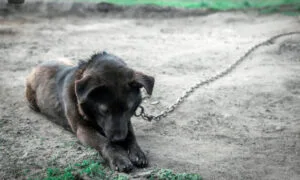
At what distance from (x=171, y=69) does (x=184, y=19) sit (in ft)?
20.7

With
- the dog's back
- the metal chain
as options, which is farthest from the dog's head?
the dog's back

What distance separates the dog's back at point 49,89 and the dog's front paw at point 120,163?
1.40 metres

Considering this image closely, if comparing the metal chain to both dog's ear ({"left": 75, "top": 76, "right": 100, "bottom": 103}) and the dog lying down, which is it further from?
dog's ear ({"left": 75, "top": 76, "right": 100, "bottom": 103})

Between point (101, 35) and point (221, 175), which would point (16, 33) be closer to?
point (101, 35)

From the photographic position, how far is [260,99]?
6.73 meters

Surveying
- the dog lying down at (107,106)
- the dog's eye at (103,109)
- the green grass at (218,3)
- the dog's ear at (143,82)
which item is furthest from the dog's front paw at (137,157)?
the green grass at (218,3)

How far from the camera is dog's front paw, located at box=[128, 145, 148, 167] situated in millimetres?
4414

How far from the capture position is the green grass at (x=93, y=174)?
4074 mm

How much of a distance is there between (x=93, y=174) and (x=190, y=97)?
3026 millimetres

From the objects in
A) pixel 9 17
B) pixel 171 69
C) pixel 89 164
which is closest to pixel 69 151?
pixel 89 164

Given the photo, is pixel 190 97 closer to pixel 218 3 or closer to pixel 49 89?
pixel 49 89

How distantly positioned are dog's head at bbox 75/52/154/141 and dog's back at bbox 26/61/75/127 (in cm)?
97

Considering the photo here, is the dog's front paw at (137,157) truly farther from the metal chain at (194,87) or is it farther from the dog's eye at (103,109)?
the metal chain at (194,87)

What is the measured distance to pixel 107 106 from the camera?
4418 mm
